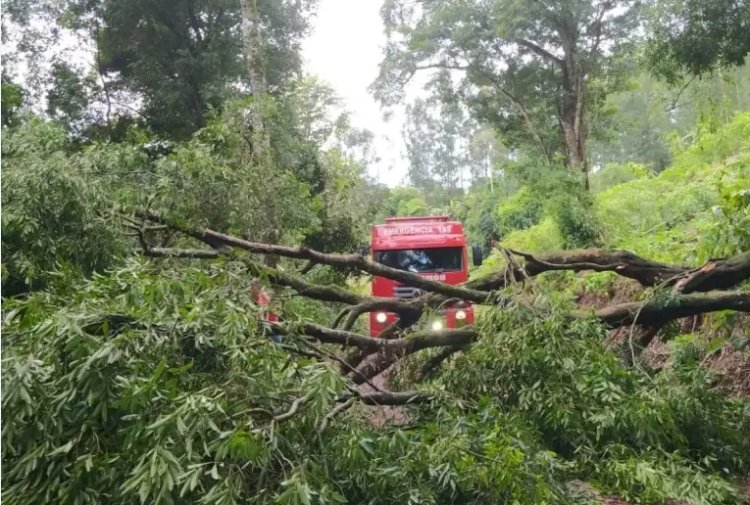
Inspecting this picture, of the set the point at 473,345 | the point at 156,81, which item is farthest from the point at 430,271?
the point at 156,81

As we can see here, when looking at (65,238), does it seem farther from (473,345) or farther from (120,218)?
(473,345)

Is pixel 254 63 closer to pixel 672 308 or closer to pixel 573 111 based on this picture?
pixel 672 308

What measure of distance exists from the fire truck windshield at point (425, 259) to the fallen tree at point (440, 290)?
4847mm

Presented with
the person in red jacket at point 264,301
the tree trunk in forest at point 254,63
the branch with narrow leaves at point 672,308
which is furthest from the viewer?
the tree trunk in forest at point 254,63

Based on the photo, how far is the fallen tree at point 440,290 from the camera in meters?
5.28

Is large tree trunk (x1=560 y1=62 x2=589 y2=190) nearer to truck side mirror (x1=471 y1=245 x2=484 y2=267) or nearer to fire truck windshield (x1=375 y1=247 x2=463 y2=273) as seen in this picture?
truck side mirror (x1=471 y1=245 x2=484 y2=267)

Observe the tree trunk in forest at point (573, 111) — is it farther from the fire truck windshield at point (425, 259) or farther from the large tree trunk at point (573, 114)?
the fire truck windshield at point (425, 259)

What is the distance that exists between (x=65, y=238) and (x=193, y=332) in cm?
191

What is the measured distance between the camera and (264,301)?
4.57 metres

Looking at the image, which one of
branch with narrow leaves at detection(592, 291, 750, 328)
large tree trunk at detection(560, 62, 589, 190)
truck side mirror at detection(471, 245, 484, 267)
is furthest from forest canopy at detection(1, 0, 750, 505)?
large tree trunk at detection(560, 62, 589, 190)

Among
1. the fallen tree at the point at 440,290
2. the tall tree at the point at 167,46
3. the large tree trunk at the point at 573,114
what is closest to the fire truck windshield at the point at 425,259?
the fallen tree at the point at 440,290

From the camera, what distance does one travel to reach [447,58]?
16484 mm

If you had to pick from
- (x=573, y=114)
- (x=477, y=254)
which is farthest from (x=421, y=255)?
(x=573, y=114)

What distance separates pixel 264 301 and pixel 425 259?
22.3 ft
